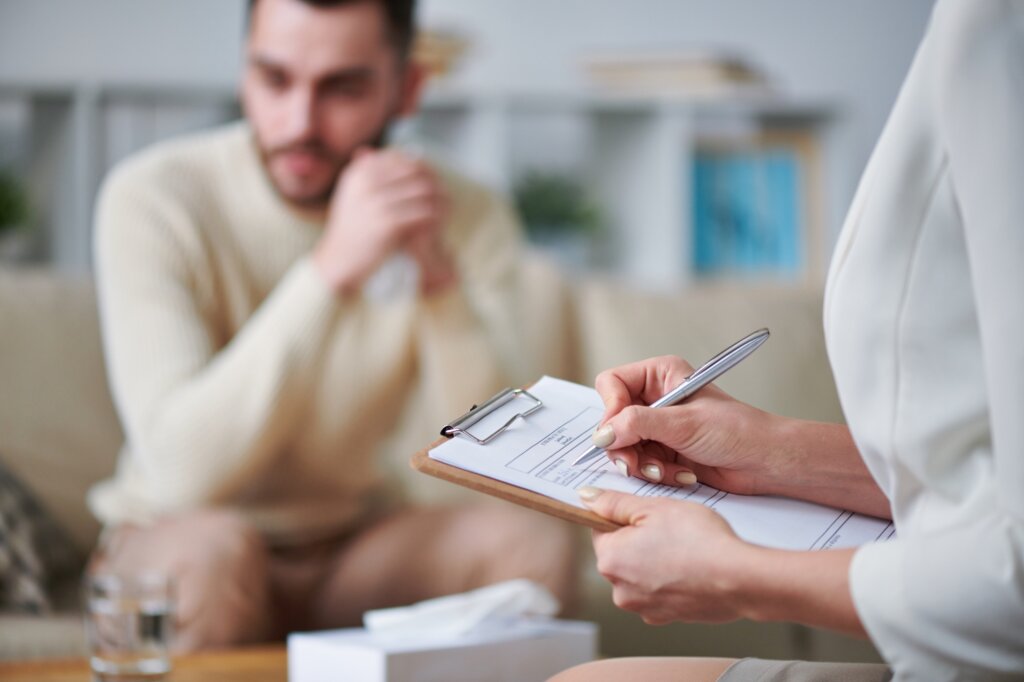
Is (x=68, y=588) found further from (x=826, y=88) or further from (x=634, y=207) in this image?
(x=826, y=88)

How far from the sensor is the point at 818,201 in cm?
301

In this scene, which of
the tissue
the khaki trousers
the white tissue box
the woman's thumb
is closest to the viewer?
the woman's thumb

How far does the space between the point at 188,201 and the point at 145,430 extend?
0.34 meters

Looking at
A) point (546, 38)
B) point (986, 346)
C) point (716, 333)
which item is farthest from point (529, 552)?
point (546, 38)

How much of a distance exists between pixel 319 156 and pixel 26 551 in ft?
2.08

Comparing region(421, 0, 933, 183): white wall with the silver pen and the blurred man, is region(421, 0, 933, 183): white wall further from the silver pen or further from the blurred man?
the silver pen

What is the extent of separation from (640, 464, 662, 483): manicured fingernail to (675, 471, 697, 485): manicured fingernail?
1cm

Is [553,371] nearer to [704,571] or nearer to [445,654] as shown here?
[445,654]

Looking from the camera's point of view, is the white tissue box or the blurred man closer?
the white tissue box

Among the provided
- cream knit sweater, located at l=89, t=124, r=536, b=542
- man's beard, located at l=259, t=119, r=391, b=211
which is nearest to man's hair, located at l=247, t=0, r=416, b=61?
man's beard, located at l=259, t=119, r=391, b=211

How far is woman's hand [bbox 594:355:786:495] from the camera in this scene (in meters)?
0.63

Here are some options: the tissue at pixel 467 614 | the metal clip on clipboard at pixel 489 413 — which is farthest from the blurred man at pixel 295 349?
the metal clip on clipboard at pixel 489 413

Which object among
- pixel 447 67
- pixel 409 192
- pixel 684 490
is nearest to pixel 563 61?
pixel 447 67

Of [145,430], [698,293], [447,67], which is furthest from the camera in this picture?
[447,67]
